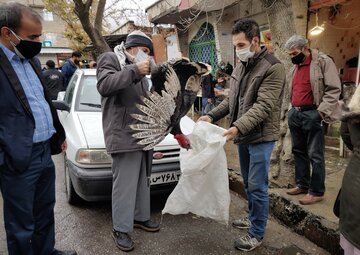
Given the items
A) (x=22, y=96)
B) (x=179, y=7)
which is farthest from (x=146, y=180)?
(x=179, y=7)

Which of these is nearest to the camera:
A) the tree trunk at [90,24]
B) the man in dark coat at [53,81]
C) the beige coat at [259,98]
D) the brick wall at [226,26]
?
the beige coat at [259,98]

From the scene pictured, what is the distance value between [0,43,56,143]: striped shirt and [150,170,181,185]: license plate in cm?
137

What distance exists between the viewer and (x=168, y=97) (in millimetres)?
2432

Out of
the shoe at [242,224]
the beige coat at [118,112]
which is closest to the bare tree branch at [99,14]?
the beige coat at [118,112]

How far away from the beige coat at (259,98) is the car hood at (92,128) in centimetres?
152

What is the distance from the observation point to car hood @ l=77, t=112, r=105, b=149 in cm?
331

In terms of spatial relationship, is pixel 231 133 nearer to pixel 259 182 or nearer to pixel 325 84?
pixel 259 182

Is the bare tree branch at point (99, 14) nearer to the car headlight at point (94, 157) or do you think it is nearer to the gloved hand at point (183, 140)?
the car headlight at point (94, 157)

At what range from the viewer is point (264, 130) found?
2.76m

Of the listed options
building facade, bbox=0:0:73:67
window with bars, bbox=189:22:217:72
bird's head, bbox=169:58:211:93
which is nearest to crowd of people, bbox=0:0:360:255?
bird's head, bbox=169:58:211:93

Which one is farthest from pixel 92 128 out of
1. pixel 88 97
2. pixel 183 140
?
pixel 183 140

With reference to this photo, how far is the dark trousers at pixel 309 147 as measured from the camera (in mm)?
3510

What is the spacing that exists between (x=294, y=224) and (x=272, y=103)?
5.45ft

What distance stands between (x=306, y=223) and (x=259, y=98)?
1620 millimetres
